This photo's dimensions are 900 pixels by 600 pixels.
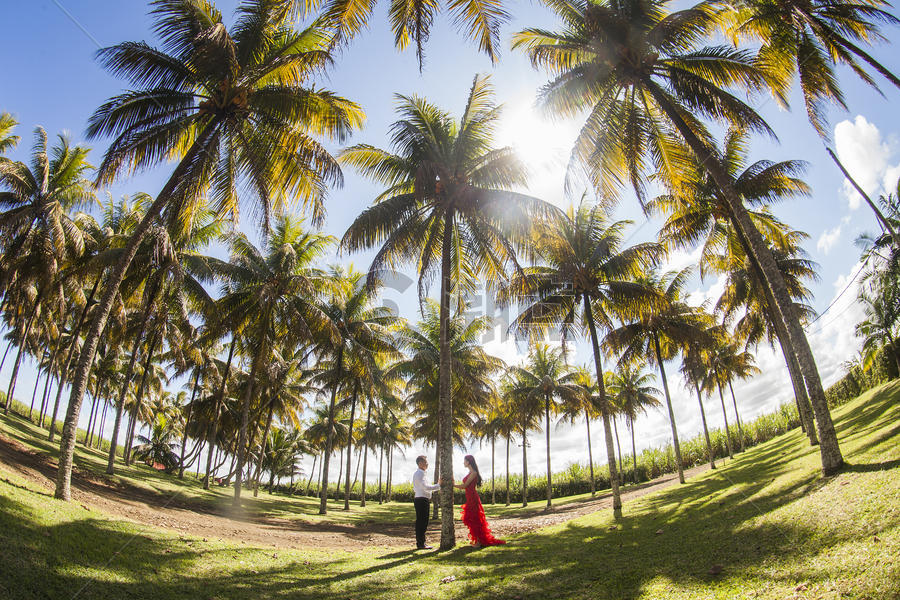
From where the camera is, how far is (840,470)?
6.91m

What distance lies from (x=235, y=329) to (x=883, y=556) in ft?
71.1

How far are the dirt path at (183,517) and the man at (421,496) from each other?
2739 mm

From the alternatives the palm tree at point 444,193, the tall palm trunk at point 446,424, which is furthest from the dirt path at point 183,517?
the palm tree at point 444,193

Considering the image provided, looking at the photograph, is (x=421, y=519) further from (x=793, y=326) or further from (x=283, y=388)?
(x=283, y=388)

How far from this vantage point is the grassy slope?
421 cm

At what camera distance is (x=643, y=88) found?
36.2 ft

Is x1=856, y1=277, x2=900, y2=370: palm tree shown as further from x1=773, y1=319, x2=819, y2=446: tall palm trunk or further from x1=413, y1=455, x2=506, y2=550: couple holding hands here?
x1=413, y1=455, x2=506, y2=550: couple holding hands

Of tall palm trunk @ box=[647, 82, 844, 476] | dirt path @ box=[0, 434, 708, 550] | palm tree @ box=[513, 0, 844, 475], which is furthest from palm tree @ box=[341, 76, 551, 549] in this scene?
dirt path @ box=[0, 434, 708, 550]

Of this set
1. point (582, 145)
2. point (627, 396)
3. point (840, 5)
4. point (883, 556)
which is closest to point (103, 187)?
point (582, 145)

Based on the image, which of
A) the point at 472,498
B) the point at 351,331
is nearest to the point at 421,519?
the point at 472,498

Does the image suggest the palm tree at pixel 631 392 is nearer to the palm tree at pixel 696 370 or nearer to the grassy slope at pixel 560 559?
the palm tree at pixel 696 370

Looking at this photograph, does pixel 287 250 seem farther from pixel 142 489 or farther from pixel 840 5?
pixel 840 5

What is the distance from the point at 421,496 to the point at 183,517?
772 centimetres

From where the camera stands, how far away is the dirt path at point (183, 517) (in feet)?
32.2
